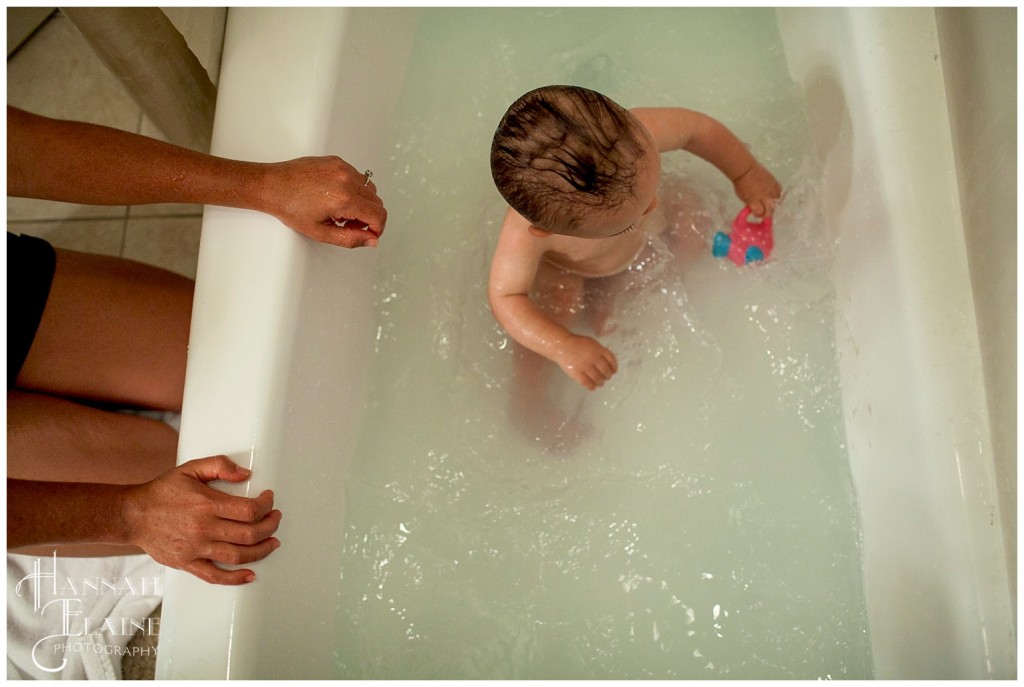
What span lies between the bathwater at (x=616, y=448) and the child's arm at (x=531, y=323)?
4.1 inches

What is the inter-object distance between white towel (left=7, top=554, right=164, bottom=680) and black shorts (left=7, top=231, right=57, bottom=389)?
373 millimetres

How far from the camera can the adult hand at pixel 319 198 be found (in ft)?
2.71

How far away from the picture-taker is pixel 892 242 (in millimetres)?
862

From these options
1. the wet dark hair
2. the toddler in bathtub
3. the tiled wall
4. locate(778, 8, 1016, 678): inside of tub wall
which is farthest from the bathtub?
the tiled wall

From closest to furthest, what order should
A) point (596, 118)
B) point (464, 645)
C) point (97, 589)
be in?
point (596, 118) < point (464, 645) < point (97, 589)

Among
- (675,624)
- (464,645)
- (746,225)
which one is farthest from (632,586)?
(746,225)

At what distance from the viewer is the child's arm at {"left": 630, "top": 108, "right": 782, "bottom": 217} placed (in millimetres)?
926

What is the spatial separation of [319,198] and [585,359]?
0.37 metres

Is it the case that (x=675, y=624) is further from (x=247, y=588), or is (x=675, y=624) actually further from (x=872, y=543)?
(x=247, y=588)

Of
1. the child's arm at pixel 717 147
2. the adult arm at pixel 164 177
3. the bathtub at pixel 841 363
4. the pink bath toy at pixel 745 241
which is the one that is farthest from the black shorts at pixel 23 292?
the pink bath toy at pixel 745 241

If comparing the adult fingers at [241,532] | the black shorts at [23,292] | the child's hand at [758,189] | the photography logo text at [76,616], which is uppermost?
the child's hand at [758,189]

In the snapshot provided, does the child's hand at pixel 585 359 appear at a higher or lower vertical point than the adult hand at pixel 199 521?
higher

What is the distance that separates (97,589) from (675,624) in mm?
841

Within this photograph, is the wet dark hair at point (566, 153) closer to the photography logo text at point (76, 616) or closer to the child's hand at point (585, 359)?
the child's hand at point (585, 359)
